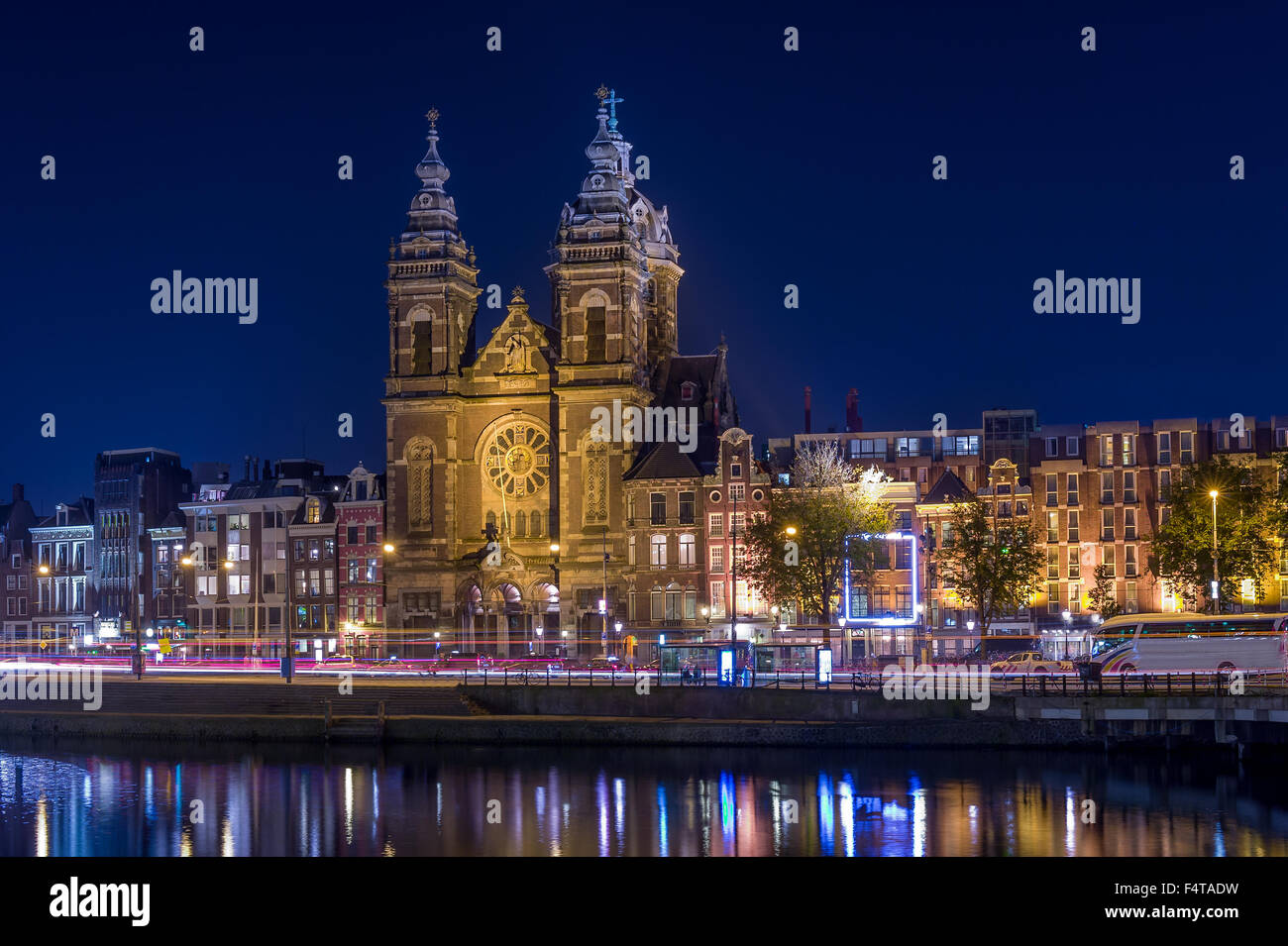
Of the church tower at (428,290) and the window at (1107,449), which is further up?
the church tower at (428,290)

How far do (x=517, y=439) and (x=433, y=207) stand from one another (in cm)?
1638

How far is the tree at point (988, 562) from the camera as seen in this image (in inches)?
3664

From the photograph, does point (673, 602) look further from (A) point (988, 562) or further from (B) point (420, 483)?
(A) point (988, 562)

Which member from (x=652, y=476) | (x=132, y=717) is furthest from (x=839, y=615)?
(x=132, y=717)

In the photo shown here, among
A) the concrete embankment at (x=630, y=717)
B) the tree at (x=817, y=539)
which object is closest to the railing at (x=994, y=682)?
the concrete embankment at (x=630, y=717)

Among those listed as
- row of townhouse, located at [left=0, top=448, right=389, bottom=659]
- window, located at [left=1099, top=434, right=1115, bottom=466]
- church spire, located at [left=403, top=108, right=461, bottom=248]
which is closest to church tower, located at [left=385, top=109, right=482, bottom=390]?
church spire, located at [left=403, top=108, right=461, bottom=248]

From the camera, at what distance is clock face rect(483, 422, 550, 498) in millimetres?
111375

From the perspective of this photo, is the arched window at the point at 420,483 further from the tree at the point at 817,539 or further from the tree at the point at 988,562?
the tree at the point at 988,562

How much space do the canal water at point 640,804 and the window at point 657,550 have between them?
34.2m

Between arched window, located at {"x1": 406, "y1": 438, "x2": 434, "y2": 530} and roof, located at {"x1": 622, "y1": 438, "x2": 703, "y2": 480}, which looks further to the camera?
arched window, located at {"x1": 406, "y1": 438, "x2": 434, "y2": 530}

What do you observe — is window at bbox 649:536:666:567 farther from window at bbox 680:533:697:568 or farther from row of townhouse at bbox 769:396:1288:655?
row of townhouse at bbox 769:396:1288:655

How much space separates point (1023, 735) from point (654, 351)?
60.0 m

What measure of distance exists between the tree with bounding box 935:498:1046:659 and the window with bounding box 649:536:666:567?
17083mm
